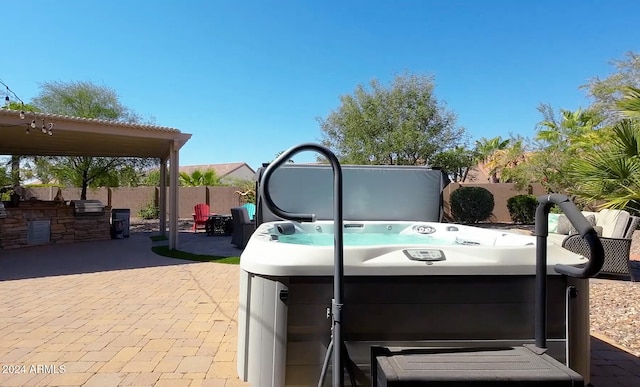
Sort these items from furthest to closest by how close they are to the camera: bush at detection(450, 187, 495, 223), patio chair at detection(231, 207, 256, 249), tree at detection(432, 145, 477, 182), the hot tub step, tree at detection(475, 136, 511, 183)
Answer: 1. tree at detection(475, 136, 511, 183)
2. bush at detection(450, 187, 495, 223)
3. tree at detection(432, 145, 477, 182)
4. patio chair at detection(231, 207, 256, 249)
5. the hot tub step

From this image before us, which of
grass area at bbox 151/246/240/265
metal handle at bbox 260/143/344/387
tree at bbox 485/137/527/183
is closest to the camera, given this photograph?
metal handle at bbox 260/143/344/387

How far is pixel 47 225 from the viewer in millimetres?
9188

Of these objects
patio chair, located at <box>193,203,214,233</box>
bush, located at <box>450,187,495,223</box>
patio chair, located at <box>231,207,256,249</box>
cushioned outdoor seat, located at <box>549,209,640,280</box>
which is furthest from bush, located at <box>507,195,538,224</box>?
patio chair, located at <box>193,203,214,233</box>

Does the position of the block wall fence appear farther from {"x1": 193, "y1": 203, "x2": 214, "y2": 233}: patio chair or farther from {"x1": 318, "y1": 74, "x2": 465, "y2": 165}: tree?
{"x1": 318, "y1": 74, "x2": 465, "y2": 165}: tree

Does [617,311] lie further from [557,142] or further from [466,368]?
[557,142]

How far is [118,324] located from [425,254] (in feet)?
10.1

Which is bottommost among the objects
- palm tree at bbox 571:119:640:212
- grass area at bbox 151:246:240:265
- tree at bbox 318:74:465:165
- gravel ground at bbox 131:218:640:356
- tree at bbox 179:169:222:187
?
grass area at bbox 151:246:240:265

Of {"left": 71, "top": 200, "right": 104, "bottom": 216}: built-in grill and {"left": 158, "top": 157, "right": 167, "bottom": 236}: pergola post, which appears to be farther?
{"left": 158, "top": 157, "right": 167, "bottom": 236}: pergola post

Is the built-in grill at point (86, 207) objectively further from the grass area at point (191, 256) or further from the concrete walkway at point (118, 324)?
the concrete walkway at point (118, 324)

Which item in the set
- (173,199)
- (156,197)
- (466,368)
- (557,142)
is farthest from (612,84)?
(156,197)

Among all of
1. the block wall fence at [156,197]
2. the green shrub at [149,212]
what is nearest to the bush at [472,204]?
the block wall fence at [156,197]

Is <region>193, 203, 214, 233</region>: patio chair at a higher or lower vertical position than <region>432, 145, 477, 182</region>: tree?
lower

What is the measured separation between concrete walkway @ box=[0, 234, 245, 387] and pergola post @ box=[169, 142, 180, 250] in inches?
73.2

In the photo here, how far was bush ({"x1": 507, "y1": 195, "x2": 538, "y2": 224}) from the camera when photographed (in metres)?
13.6
